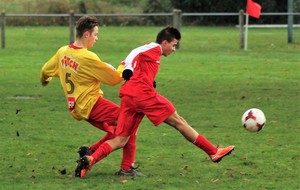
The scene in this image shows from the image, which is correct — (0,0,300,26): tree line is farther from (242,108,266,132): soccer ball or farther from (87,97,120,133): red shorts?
(87,97,120,133): red shorts

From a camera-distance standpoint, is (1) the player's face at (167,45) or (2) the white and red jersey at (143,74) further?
(1) the player's face at (167,45)

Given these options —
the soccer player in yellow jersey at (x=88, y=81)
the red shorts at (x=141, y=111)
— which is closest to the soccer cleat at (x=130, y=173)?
the soccer player in yellow jersey at (x=88, y=81)

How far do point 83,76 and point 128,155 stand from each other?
937mm

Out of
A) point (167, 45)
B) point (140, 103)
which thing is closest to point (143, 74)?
point (140, 103)

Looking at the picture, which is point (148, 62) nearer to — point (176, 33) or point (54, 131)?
point (176, 33)

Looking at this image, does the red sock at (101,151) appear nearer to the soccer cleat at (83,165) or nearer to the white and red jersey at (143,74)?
the soccer cleat at (83,165)

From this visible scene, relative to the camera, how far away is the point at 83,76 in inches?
332

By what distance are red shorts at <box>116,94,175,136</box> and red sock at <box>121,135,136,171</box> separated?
0.19m

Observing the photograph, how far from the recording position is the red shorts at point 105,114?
27.9ft

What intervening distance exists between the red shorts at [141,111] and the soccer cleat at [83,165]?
0.42 metres

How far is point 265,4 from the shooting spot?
46.3 meters

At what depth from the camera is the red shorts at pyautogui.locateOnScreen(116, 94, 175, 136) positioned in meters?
8.31

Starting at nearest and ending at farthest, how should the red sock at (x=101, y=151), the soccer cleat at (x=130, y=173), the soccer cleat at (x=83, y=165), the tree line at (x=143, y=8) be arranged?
the soccer cleat at (x=83, y=165)
the red sock at (x=101, y=151)
the soccer cleat at (x=130, y=173)
the tree line at (x=143, y=8)

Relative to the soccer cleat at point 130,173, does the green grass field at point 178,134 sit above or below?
below
